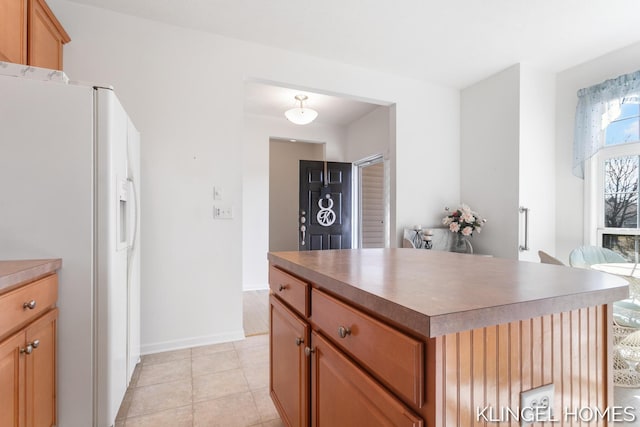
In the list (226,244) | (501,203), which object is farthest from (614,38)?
(226,244)

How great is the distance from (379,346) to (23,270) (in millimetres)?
1245

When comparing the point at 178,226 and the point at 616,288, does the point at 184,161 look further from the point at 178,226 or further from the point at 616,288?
the point at 616,288

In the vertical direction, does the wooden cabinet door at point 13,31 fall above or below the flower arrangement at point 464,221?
above

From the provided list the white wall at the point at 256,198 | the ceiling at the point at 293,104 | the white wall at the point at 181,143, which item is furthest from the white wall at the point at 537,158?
the white wall at the point at 256,198

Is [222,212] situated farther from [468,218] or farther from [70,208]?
[468,218]

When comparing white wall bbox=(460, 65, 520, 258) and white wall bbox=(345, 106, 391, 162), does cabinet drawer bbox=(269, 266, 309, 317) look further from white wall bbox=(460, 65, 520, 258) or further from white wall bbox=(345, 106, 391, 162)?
white wall bbox=(345, 106, 391, 162)

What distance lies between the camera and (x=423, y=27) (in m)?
2.55

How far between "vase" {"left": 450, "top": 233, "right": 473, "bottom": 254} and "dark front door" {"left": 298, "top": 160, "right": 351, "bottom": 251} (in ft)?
5.83

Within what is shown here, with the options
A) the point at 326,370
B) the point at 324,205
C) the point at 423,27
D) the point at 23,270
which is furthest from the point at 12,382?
the point at 324,205

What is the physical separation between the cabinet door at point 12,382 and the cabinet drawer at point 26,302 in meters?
0.05

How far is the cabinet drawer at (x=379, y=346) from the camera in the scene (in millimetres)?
557

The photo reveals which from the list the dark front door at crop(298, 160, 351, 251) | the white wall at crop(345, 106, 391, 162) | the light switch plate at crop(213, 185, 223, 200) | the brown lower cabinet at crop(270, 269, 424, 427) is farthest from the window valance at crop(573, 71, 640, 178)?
the light switch plate at crop(213, 185, 223, 200)

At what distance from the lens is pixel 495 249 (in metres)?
3.32

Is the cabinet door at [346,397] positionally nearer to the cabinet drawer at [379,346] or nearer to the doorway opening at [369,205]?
the cabinet drawer at [379,346]
